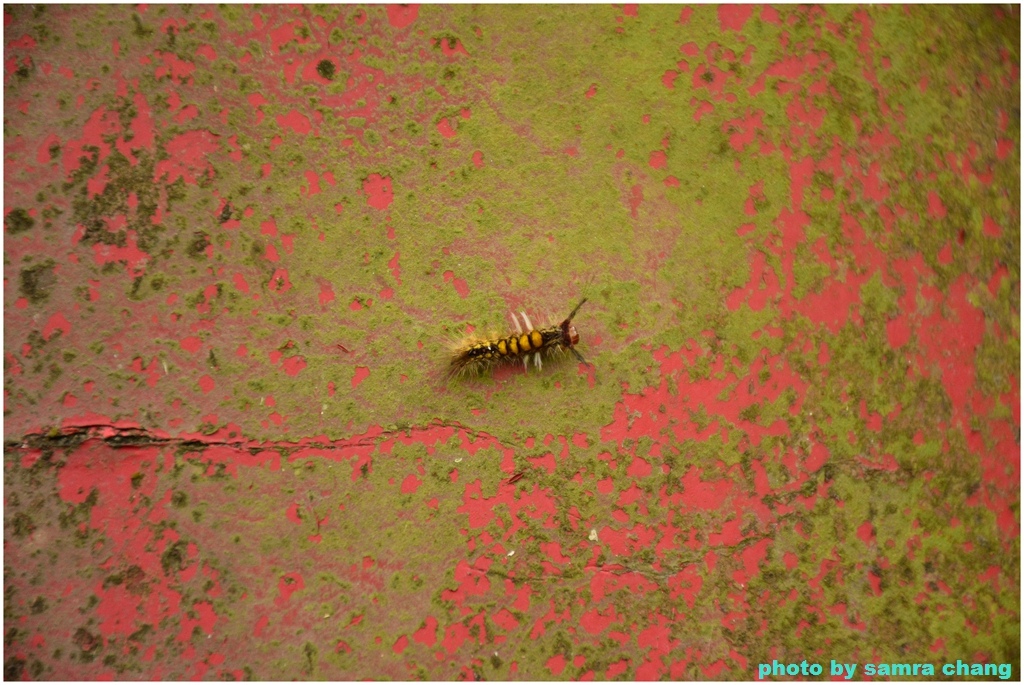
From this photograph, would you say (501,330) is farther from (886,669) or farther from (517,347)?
(886,669)

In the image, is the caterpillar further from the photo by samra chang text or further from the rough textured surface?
the photo by samra chang text

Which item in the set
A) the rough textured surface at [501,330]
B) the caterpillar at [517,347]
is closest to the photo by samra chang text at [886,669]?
the rough textured surface at [501,330]

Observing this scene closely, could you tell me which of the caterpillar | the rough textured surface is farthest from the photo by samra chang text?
the caterpillar

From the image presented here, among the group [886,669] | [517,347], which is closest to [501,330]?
[517,347]

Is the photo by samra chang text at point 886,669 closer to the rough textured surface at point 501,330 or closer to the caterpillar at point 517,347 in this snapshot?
the rough textured surface at point 501,330

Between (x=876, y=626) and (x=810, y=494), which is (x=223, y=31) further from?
(x=876, y=626)

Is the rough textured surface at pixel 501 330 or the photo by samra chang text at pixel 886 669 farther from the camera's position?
the photo by samra chang text at pixel 886 669
